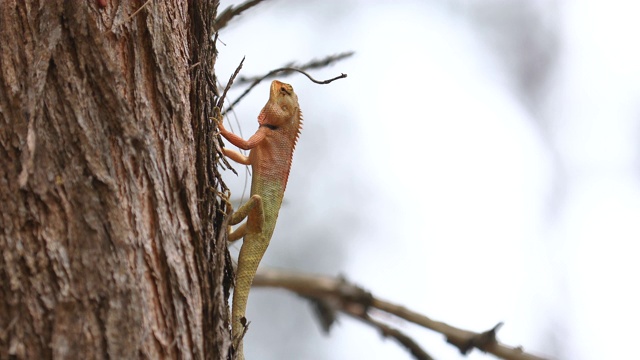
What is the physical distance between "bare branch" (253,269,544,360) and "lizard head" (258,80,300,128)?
2031 mm

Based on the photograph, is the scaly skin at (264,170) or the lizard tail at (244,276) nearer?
the lizard tail at (244,276)

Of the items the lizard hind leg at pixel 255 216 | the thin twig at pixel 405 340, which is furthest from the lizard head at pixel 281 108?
the thin twig at pixel 405 340

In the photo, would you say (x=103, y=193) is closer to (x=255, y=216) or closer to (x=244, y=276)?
(x=244, y=276)

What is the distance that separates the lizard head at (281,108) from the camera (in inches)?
205

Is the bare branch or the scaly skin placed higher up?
the scaly skin

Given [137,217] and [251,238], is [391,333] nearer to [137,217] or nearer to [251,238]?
[137,217]

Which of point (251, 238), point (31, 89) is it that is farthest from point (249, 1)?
point (31, 89)

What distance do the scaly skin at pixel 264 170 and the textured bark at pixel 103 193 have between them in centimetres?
112

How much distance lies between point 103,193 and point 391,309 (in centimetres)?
118

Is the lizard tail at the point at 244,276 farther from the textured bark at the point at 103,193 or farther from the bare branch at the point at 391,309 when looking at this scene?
the textured bark at the point at 103,193

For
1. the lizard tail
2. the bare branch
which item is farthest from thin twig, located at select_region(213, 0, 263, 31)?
the bare branch

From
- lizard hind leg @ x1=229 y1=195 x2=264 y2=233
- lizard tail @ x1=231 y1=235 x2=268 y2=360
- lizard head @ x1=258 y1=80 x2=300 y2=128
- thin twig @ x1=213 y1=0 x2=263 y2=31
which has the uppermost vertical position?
thin twig @ x1=213 y1=0 x2=263 y2=31

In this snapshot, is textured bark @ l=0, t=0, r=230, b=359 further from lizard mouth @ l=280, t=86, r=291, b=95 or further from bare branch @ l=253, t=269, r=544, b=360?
lizard mouth @ l=280, t=86, r=291, b=95

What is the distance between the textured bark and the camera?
8.65ft
